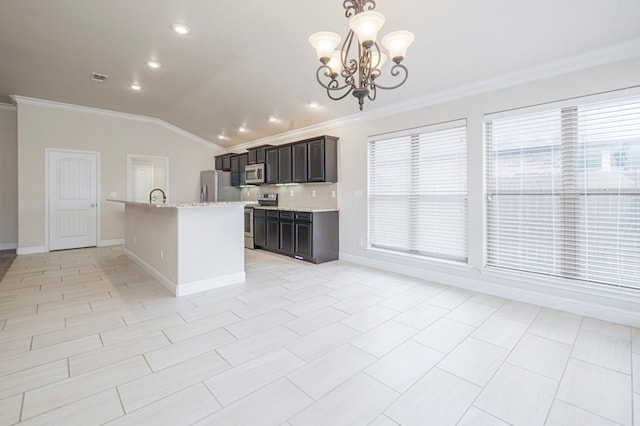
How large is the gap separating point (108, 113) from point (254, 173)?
3366 mm

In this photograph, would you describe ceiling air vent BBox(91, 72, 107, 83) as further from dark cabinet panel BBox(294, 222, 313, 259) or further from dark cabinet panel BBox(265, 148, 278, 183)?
dark cabinet panel BBox(294, 222, 313, 259)

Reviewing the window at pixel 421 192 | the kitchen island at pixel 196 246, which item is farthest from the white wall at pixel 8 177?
the window at pixel 421 192

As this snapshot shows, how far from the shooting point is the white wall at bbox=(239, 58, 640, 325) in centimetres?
281

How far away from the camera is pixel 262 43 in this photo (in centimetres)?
350

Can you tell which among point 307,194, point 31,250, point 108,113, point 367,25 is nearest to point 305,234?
point 307,194

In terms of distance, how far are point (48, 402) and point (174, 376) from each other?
0.63m

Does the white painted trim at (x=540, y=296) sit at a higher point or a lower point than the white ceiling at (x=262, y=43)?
lower

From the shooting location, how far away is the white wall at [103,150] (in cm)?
575

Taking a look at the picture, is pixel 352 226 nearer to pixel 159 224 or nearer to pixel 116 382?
pixel 159 224

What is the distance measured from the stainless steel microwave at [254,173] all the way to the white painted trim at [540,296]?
11.6 ft

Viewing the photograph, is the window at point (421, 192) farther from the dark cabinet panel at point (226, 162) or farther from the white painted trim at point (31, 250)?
the white painted trim at point (31, 250)

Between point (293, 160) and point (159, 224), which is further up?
point (293, 160)

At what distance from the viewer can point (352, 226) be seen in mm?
5199

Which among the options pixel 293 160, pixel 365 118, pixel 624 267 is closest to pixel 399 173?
pixel 365 118
